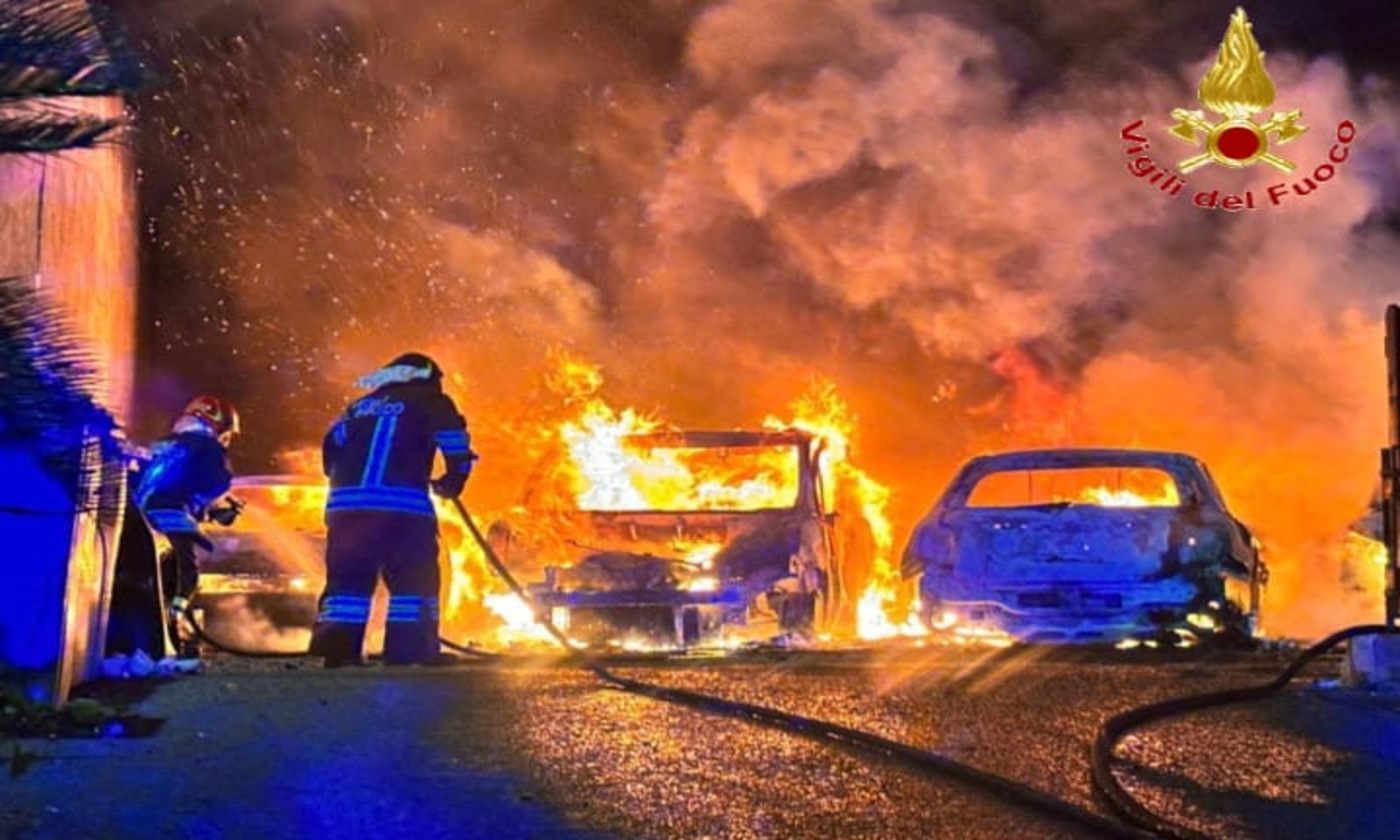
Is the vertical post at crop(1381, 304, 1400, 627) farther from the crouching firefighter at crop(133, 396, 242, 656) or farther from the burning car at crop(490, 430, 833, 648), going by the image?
the crouching firefighter at crop(133, 396, 242, 656)

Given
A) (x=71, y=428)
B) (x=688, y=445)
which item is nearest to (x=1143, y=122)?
(x=688, y=445)

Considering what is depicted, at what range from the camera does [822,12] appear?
66.7 feet

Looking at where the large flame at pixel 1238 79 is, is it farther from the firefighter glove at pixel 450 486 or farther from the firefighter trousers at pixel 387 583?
the firefighter trousers at pixel 387 583

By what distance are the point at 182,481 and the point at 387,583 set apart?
1376mm

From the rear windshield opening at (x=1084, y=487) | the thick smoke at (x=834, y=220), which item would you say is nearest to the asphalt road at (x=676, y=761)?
the rear windshield opening at (x=1084, y=487)

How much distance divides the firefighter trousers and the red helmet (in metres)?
1.17

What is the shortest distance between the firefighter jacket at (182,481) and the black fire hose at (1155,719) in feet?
17.2

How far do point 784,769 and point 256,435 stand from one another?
19.8 meters

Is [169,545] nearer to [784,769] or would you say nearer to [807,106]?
[784,769]

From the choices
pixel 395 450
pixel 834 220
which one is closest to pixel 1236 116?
pixel 834 220

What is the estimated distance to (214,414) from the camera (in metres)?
8.78

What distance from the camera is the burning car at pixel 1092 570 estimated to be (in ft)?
29.7

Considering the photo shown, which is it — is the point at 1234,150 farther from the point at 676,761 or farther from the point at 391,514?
the point at 676,761

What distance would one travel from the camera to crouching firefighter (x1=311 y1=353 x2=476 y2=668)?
787cm
